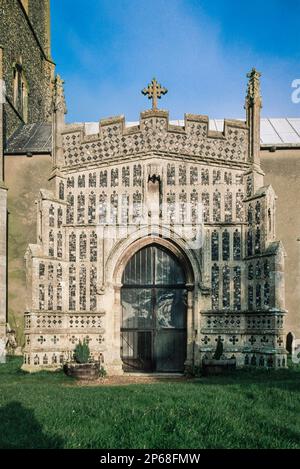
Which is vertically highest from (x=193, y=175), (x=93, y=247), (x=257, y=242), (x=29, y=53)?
(x=29, y=53)

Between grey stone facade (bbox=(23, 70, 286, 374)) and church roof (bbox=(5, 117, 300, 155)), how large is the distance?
271 centimetres

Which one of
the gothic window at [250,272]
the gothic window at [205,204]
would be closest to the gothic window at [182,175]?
the gothic window at [205,204]

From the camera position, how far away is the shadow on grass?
6055mm

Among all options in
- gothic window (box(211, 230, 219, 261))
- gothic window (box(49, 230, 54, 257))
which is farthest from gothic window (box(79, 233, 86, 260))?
gothic window (box(211, 230, 219, 261))

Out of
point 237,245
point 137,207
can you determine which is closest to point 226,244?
point 237,245

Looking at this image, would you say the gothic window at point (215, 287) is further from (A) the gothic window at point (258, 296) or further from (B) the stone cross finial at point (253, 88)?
(B) the stone cross finial at point (253, 88)

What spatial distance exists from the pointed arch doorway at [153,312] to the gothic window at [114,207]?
130cm

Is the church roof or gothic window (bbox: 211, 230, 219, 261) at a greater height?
the church roof

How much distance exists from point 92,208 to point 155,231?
2.11m

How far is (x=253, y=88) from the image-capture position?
15.8 meters

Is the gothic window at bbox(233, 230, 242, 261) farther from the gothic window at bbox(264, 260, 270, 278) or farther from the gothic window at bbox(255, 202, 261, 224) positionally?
the gothic window at bbox(264, 260, 270, 278)

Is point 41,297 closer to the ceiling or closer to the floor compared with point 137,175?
closer to the floor

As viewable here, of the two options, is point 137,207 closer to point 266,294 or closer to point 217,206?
point 217,206

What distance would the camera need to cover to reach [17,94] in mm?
23062
